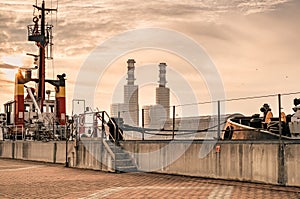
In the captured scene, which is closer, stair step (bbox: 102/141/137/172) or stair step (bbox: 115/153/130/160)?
stair step (bbox: 102/141/137/172)

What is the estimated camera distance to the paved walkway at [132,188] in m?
12.8

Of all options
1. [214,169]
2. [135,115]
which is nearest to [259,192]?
[214,169]

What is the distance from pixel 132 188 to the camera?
1442cm

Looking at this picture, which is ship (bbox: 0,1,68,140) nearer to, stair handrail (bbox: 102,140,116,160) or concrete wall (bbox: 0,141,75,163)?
concrete wall (bbox: 0,141,75,163)

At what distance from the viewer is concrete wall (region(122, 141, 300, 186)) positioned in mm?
13984

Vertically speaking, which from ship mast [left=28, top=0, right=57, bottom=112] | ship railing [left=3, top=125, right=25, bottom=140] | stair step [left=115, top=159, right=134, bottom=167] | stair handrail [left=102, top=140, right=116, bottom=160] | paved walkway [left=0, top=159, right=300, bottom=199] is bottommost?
paved walkway [left=0, top=159, right=300, bottom=199]

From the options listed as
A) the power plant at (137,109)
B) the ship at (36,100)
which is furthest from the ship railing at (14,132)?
the power plant at (137,109)

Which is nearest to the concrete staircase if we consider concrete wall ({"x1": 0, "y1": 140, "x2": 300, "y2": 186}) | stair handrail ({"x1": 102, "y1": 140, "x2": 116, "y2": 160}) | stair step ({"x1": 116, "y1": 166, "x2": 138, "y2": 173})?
stair step ({"x1": 116, "y1": 166, "x2": 138, "y2": 173})

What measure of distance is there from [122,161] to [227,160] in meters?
5.66

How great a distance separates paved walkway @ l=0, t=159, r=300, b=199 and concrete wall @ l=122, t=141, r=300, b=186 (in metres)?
0.35

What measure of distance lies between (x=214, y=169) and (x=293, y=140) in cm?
302

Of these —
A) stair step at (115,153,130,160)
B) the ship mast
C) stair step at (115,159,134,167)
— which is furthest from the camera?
the ship mast

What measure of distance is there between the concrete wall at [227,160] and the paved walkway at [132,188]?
1.14 ft

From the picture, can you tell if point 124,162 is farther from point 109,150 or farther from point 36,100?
point 36,100
